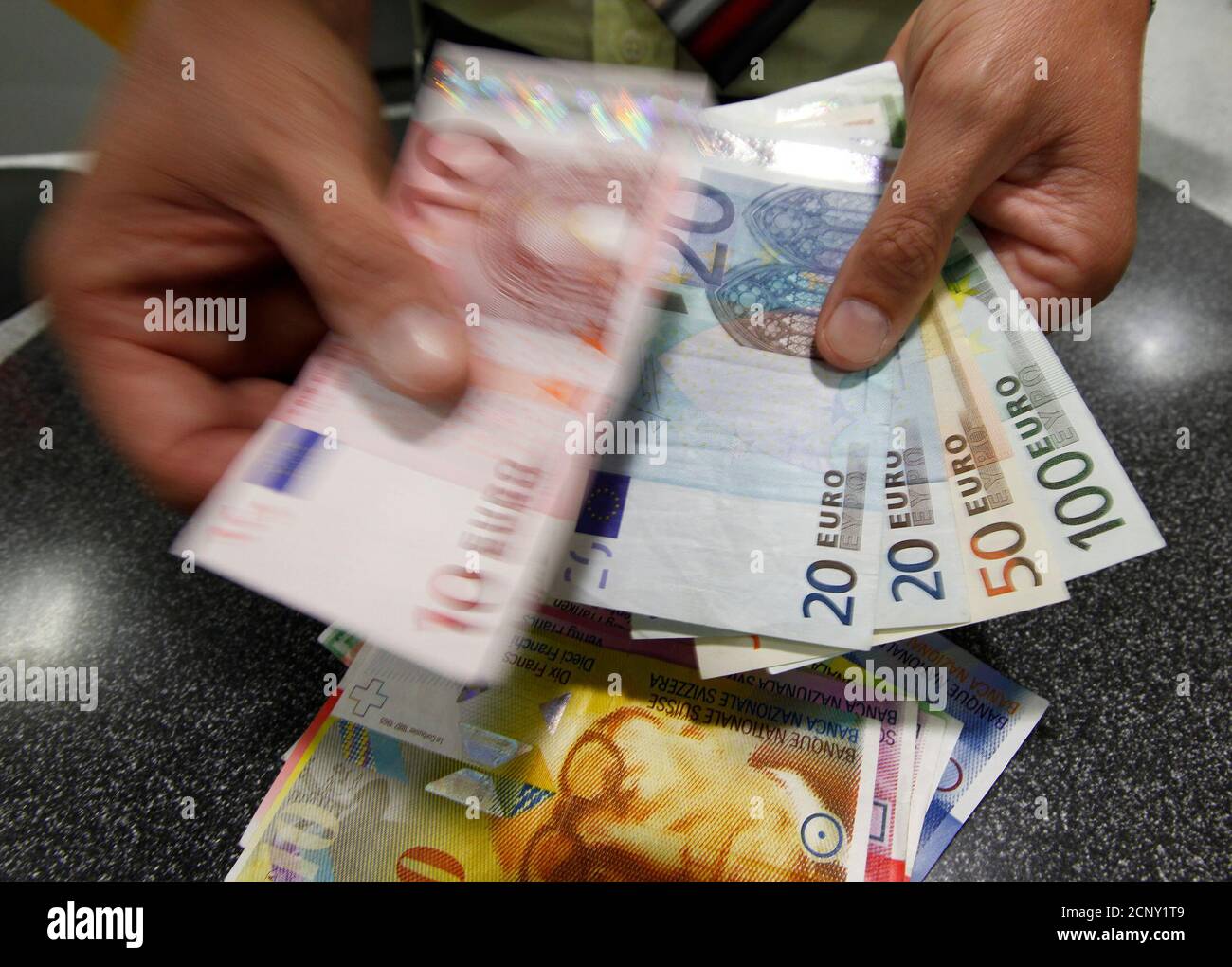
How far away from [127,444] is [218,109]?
219 millimetres

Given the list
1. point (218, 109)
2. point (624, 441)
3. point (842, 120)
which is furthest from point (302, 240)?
point (842, 120)

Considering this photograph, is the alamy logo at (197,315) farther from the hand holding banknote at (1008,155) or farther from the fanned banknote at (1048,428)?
the fanned banknote at (1048,428)

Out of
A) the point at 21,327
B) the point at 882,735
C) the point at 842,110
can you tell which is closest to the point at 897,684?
the point at 882,735

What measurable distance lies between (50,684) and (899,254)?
64cm

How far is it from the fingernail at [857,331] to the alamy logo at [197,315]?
43cm

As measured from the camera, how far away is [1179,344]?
0.66m

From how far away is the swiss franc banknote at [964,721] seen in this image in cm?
45

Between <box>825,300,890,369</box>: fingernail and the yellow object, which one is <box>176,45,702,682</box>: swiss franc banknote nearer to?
<box>825,300,890,369</box>: fingernail

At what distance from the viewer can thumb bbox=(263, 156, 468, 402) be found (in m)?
0.40

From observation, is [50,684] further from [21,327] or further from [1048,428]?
[1048,428]

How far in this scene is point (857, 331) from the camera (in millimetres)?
476
